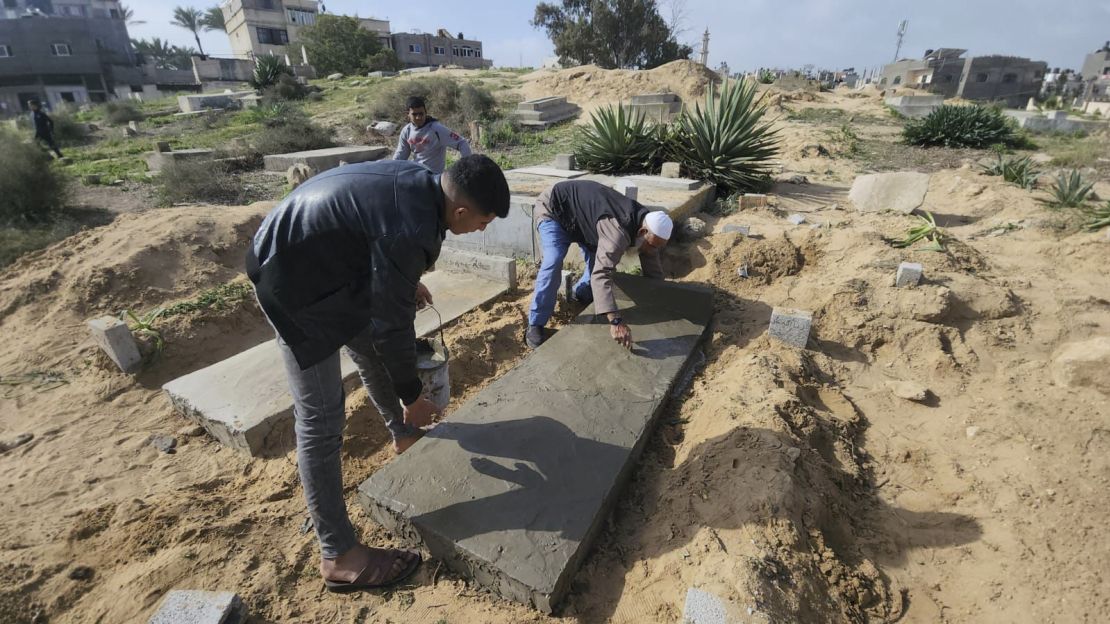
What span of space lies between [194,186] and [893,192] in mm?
9651

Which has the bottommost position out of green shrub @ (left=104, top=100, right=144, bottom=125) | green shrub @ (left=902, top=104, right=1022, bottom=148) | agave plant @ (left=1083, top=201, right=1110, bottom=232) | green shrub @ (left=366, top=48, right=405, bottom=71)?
agave plant @ (left=1083, top=201, right=1110, bottom=232)

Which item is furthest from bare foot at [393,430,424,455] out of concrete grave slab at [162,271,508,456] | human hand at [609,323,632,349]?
human hand at [609,323,632,349]

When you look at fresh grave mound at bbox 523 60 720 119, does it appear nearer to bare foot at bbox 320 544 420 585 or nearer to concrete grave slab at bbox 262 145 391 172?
concrete grave slab at bbox 262 145 391 172

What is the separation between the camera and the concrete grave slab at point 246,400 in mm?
2797

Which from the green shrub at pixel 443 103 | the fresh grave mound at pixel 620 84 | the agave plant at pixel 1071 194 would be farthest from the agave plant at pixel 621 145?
the fresh grave mound at pixel 620 84

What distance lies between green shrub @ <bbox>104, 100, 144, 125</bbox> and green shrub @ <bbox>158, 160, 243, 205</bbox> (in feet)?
49.7

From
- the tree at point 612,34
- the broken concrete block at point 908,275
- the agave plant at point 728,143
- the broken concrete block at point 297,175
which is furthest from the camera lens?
the tree at point 612,34

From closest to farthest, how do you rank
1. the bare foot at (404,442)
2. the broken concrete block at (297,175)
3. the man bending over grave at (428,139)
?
the bare foot at (404,442), the man bending over grave at (428,139), the broken concrete block at (297,175)

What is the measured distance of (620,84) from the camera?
711 inches

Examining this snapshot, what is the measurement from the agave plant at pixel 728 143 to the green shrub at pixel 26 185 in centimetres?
857

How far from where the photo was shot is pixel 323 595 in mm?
1899

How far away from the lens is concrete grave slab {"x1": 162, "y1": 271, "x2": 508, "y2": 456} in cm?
280

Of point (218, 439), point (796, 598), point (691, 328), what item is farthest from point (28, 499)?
point (691, 328)

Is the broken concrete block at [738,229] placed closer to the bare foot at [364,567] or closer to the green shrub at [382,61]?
the bare foot at [364,567]
